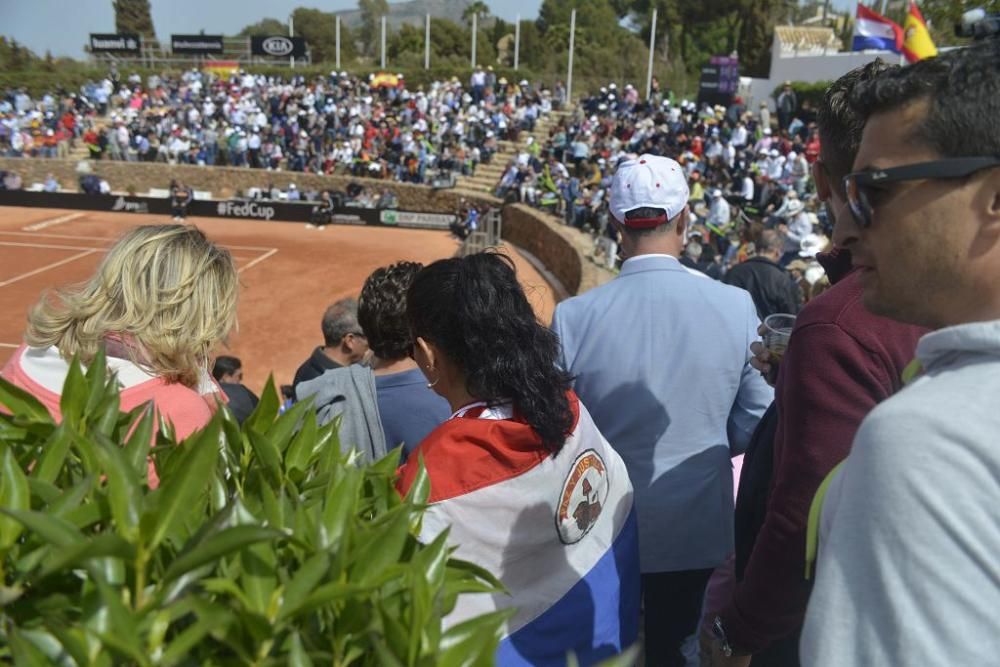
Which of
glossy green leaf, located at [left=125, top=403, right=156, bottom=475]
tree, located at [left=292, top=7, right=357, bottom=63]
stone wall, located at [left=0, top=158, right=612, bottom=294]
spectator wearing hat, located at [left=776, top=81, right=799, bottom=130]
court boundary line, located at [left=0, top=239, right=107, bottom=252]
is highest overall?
tree, located at [left=292, top=7, right=357, bottom=63]

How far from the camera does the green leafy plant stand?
0.97m

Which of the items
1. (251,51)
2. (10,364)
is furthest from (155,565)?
(251,51)

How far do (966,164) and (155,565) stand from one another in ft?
4.16

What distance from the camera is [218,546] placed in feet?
3.28

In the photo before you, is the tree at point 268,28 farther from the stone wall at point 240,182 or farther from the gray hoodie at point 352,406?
the gray hoodie at point 352,406

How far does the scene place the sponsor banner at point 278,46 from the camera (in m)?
47.8

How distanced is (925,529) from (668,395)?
165 centimetres

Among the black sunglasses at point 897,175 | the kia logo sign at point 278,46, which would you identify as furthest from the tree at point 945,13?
the kia logo sign at point 278,46

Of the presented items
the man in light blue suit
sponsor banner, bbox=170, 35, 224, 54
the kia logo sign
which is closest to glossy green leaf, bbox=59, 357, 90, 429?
the man in light blue suit

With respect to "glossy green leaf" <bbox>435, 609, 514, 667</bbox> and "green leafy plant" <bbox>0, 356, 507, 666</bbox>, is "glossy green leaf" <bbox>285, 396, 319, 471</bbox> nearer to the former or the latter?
"green leafy plant" <bbox>0, 356, 507, 666</bbox>

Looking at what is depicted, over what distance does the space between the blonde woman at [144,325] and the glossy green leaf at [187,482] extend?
1.18 metres

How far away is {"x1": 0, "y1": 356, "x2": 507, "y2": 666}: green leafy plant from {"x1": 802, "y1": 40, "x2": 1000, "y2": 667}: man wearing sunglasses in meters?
0.49

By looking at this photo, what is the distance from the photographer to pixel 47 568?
3.18 ft

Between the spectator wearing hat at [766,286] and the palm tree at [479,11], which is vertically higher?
the palm tree at [479,11]
